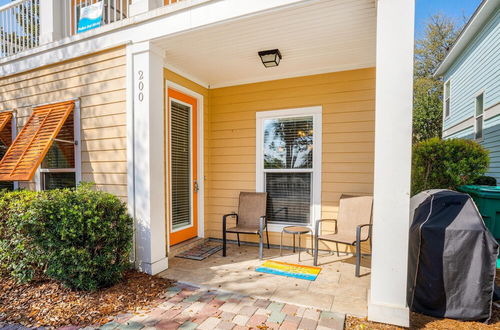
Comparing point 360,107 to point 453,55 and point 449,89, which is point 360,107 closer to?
point 453,55

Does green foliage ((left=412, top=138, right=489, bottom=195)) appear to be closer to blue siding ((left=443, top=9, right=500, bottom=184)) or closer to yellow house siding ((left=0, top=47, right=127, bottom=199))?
blue siding ((left=443, top=9, right=500, bottom=184))

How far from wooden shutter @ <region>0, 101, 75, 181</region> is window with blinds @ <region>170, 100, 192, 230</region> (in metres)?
1.44

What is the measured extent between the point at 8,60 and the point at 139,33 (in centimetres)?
291

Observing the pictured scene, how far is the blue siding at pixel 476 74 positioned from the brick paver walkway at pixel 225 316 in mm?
6689

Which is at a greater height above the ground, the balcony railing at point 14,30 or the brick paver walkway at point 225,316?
the balcony railing at point 14,30

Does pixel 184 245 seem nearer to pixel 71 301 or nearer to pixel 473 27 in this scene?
pixel 71 301

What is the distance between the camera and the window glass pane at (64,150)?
3.77 metres

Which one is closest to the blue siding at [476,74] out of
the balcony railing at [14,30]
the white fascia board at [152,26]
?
the white fascia board at [152,26]

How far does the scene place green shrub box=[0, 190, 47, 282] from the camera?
273 cm

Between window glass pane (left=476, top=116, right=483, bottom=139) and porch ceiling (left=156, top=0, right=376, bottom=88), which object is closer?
porch ceiling (left=156, top=0, right=376, bottom=88)

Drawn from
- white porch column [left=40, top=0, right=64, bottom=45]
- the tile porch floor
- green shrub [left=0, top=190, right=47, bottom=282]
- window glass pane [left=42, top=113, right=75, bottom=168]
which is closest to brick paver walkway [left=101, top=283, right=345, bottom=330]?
the tile porch floor

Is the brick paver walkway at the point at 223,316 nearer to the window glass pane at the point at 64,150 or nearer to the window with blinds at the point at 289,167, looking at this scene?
the window with blinds at the point at 289,167

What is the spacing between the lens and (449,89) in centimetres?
905

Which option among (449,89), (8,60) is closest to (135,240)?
(8,60)
